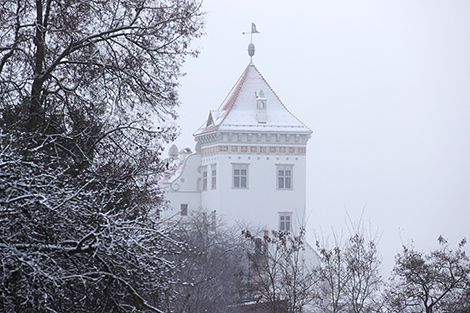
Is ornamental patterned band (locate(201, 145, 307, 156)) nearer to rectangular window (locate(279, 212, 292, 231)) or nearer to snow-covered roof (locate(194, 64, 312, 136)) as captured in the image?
snow-covered roof (locate(194, 64, 312, 136))

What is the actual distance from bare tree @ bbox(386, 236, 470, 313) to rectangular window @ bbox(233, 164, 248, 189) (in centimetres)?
3928

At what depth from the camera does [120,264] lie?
19.1 feet

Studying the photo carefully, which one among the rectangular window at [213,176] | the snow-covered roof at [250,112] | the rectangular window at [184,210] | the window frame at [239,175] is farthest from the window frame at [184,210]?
the snow-covered roof at [250,112]

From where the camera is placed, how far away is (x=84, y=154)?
7500 millimetres

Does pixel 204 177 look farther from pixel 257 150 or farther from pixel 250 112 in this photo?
pixel 250 112

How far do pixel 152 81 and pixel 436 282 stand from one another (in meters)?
11.0

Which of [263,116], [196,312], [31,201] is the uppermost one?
[263,116]

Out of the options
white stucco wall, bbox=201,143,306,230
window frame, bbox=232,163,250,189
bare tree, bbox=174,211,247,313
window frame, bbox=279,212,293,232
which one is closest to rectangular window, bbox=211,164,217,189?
white stucco wall, bbox=201,143,306,230

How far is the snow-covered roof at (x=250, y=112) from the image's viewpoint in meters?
60.5

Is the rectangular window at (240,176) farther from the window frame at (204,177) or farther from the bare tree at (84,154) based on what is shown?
the bare tree at (84,154)

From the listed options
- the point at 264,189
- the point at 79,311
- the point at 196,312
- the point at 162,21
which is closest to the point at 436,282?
the point at 196,312

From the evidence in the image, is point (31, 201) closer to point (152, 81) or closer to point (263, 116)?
point (152, 81)

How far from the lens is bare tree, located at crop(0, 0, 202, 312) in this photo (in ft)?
18.0

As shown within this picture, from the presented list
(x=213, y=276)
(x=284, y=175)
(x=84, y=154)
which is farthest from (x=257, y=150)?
(x=84, y=154)
